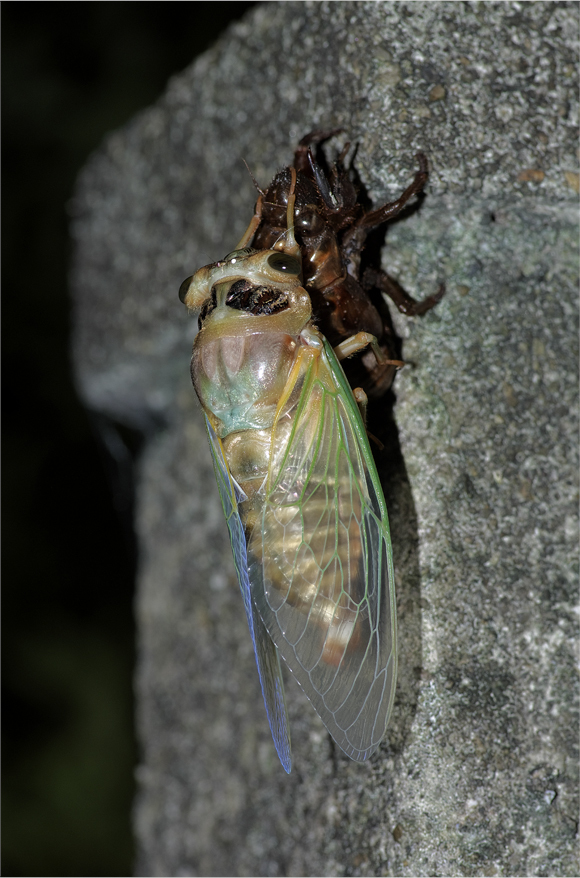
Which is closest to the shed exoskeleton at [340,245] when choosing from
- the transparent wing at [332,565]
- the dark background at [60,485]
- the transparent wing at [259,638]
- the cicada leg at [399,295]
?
the cicada leg at [399,295]

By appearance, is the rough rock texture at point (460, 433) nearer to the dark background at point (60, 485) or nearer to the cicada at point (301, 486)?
the cicada at point (301, 486)

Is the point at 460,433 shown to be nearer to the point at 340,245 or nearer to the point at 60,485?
the point at 340,245

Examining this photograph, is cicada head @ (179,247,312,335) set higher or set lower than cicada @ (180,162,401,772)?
higher

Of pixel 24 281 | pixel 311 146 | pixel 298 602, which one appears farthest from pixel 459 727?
pixel 24 281

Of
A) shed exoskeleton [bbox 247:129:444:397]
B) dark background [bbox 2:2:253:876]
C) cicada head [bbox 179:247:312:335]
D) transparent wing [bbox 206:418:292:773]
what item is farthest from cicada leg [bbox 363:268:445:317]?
dark background [bbox 2:2:253:876]

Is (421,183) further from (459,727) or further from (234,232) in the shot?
(459,727)

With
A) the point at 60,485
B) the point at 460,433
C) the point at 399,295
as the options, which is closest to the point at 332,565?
the point at 460,433

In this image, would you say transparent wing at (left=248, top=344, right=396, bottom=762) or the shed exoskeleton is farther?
the shed exoskeleton

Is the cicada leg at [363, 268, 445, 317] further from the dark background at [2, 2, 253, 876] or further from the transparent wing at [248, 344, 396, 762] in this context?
the dark background at [2, 2, 253, 876]
